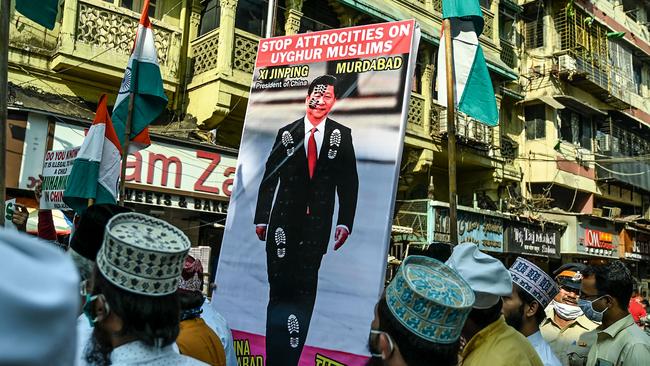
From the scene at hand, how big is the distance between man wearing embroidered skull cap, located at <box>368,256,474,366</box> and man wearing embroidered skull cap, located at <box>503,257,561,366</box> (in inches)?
67.9

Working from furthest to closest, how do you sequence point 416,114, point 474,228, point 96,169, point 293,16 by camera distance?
point 474,228, point 416,114, point 293,16, point 96,169

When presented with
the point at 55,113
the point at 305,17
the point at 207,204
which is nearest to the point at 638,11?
the point at 305,17

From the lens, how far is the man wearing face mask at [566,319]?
577 cm

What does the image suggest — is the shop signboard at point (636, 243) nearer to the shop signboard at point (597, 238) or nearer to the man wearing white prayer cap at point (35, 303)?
the shop signboard at point (597, 238)

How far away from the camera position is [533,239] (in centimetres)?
1677

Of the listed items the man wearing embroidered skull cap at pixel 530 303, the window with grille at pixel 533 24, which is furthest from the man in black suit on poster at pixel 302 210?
the window with grille at pixel 533 24

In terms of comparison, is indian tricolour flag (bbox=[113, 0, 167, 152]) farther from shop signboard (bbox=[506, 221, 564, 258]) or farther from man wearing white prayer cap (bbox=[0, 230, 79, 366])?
shop signboard (bbox=[506, 221, 564, 258])

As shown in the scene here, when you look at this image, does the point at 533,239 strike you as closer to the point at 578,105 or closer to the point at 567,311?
the point at 578,105

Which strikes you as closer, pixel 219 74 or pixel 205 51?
pixel 219 74

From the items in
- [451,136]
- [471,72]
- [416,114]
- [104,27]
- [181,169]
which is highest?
[104,27]

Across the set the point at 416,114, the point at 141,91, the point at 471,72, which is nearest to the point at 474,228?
the point at 416,114

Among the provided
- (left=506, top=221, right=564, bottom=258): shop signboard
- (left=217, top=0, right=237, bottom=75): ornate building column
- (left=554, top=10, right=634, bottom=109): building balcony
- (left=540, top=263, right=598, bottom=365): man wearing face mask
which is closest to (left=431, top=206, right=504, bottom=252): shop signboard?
(left=506, top=221, right=564, bottom=258): shop signboard

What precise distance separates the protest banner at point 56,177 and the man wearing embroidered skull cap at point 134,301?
398cm

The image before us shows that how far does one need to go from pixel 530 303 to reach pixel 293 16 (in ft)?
29.9
